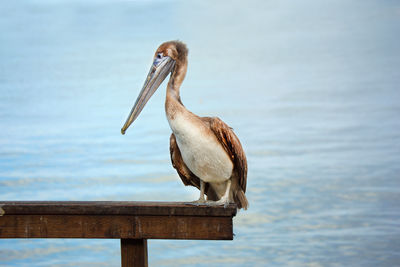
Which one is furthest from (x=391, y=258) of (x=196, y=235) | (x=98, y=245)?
(x=196, y=235)

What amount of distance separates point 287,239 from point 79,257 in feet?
6.01

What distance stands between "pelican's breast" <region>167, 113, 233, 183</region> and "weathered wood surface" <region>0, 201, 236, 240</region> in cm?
50

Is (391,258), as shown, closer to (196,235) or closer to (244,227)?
(244,227)

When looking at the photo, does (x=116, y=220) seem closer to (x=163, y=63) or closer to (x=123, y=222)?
(x=123, y=222)

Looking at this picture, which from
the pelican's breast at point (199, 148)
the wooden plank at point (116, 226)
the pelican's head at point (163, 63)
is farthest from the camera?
the pelican's head at point (163, 63)

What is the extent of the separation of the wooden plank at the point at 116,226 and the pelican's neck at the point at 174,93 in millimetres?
641

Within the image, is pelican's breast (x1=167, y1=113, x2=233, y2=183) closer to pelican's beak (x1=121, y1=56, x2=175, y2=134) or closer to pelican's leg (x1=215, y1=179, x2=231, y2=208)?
pelican's leg (x1=215, y1=179, x2=231, y2=208)

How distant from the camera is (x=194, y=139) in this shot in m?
2.89

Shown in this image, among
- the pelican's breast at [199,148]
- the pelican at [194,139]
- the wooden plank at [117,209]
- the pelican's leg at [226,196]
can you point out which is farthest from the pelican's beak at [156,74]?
the wooden plank at [117,209]

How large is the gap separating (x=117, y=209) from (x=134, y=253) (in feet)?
0.59

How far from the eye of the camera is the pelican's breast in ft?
9.46

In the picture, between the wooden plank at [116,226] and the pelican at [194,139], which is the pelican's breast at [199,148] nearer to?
the pelican at [194,139]

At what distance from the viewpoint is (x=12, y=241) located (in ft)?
20.4

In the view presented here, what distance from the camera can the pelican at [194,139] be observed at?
9.50ft
